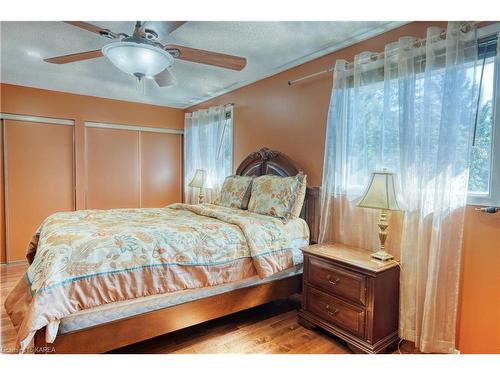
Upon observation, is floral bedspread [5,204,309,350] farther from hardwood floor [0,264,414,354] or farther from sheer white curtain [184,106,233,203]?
sheer white curtain [184,106,233,203]

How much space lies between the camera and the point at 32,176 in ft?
12.7

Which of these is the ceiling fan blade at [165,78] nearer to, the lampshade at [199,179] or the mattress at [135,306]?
the lampshade at [199,179]

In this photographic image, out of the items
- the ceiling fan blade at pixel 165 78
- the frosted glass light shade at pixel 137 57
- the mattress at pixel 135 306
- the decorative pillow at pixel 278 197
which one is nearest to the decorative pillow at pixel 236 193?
the decorative pillow at pixel 278 197

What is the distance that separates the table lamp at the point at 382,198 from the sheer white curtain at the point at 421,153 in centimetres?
13

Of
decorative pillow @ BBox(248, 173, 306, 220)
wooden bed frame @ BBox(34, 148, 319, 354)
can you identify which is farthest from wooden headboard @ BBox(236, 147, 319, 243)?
decorative pillow @ BBox(248, 173, 306, 220)

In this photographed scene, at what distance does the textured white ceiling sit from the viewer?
88.6 inches

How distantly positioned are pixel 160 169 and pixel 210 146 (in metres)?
1.15

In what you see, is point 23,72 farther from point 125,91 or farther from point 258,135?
point 258,135

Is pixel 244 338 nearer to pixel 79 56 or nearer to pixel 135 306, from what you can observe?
pixel 135 306

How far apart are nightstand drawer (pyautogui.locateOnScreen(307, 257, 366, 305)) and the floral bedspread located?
0.81 feet

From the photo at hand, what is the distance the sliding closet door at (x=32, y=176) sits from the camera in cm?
373

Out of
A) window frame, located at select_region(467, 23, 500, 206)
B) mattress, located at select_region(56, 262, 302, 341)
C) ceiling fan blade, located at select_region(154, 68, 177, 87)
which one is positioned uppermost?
ceiling fan blade, located at select_region(154, 68, 177, 87)

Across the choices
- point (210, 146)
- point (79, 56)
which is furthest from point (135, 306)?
point (210, 146)

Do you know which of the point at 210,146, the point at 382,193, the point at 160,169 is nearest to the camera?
the point at 382,193
